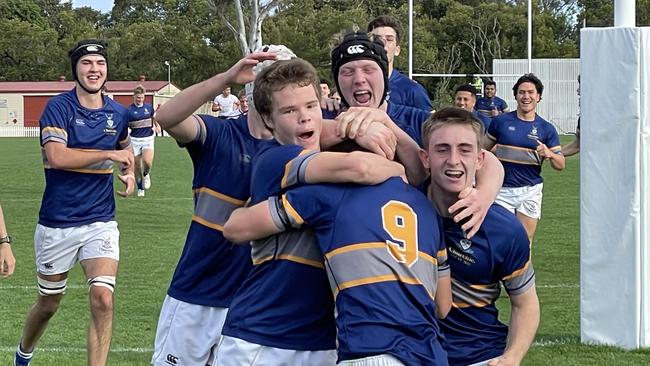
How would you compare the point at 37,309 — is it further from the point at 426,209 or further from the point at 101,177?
the point at 426,209

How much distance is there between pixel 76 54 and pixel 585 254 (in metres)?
4.06

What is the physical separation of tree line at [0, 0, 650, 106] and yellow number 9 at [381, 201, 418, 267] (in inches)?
1683

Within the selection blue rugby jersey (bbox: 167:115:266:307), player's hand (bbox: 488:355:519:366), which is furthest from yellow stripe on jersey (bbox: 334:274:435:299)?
blue rugby jersey (bbox: 167:115:266:307)

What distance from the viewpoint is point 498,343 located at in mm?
4223

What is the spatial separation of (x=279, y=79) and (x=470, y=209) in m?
0.82

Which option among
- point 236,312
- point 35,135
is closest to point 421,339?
→ point 236,312

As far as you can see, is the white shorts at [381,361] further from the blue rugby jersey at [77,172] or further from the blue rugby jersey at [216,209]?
the blue rugby jersey at [77,172]

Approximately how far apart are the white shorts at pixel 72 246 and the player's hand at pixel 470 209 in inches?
174

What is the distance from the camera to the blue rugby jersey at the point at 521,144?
12.6 meters

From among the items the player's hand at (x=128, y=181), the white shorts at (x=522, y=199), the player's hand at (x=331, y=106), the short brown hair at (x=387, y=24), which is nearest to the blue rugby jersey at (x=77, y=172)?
the player's hand at (x=128, y=181)

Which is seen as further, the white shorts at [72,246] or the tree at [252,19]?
the tree at [252,19]

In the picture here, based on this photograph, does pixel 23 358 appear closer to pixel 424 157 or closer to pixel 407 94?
pixel 407 94

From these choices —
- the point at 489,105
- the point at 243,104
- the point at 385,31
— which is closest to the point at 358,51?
the point at 385,31

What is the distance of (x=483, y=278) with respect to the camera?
13.3 feet
